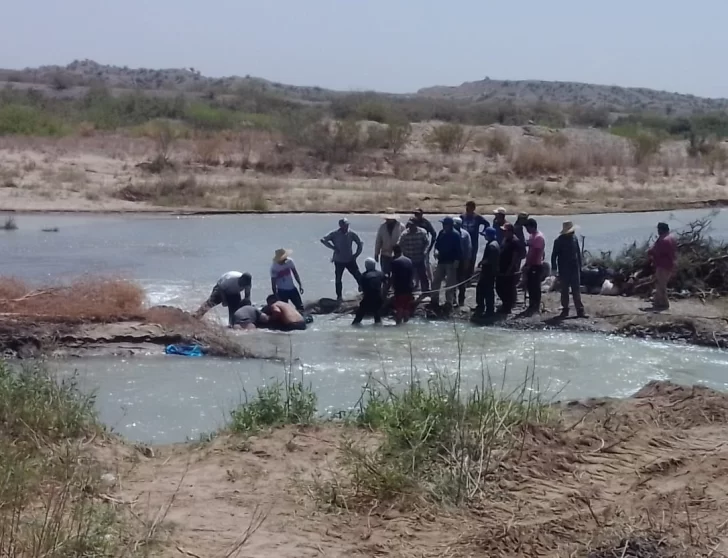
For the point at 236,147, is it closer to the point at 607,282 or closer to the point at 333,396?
the point at 607,282

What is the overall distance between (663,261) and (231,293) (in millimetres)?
6708

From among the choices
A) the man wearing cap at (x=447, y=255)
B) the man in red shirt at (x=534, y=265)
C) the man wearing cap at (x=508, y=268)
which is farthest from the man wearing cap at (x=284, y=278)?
the man in red shirt at (x=534, y=265)

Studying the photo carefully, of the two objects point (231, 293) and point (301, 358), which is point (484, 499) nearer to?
point (301, 358)

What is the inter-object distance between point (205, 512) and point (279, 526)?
0.50 metres

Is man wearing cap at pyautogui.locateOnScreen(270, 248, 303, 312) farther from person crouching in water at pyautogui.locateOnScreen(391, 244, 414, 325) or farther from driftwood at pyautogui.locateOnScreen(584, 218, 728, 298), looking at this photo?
driftwood at pyautogui.locateOnScreen(584, 218, 728, 298)

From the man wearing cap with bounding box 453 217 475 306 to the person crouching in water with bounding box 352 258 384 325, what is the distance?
1.34 meters

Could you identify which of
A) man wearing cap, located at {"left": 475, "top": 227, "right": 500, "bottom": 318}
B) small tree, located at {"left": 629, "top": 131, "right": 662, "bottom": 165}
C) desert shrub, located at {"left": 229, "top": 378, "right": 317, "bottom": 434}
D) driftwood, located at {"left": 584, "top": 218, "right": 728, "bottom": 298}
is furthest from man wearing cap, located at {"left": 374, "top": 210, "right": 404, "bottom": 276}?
small tree, located at {"left": 629, "top": 131, "right": 662, "bottom": 165}

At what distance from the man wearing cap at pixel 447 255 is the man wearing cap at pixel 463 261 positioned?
0.42 feet

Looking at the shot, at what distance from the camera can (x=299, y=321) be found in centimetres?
1563

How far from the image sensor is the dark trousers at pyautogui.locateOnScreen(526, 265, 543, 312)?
1598 cm

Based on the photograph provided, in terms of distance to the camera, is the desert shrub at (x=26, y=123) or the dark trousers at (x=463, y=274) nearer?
the dark trousers at (x=463, y=274)

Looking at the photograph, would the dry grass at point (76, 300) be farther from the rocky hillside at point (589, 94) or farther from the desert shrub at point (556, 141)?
the rocky hillside at point (589, 94)

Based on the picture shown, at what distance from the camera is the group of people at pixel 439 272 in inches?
612

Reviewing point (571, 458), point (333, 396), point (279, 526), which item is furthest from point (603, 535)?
point (333, 396)
